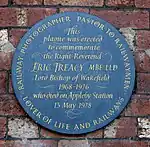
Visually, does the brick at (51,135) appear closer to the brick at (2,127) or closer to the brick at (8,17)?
the brick at (2,127)

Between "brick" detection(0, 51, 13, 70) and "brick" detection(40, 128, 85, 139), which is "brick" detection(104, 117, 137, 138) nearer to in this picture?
"brick" detection(40, 128, 85, 139)

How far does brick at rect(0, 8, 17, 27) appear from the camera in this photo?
2.69 metres

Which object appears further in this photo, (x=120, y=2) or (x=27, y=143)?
(x=120, y=2)

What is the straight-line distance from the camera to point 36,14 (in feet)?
8.86

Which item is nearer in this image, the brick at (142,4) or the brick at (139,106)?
the brick at (139,106)

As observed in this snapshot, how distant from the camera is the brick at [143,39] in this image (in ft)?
8.86

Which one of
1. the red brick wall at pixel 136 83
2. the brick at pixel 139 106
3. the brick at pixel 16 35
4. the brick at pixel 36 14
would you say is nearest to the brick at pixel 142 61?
the red brick wall at pixel 136 83

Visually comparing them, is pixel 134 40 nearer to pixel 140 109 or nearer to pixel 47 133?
pixel 140 109

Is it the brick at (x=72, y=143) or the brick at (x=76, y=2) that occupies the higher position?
the brick at (x=76, y=2)

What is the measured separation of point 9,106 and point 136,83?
2.28 feet

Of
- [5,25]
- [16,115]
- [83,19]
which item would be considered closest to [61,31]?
[83,19]

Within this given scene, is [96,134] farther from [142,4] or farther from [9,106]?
[142,4]

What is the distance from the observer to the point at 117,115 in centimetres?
259

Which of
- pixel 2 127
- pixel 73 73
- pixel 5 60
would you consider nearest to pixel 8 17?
pixel 5 60
